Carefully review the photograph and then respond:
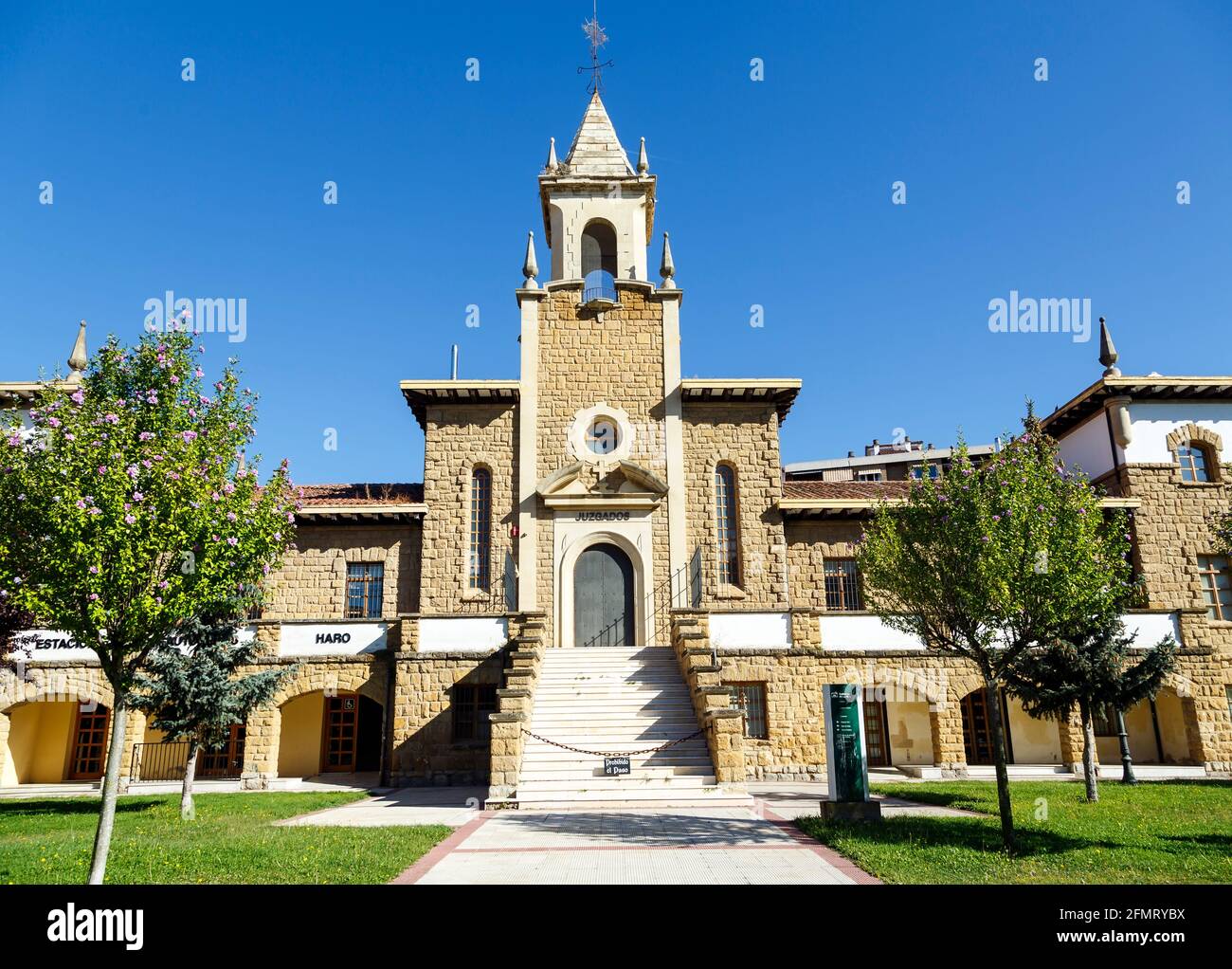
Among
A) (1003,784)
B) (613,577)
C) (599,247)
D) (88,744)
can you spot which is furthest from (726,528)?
(88,744)

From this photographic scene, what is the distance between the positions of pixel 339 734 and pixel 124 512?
17223 mm

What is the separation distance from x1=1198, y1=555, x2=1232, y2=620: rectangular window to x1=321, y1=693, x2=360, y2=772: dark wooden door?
2468 centimetres

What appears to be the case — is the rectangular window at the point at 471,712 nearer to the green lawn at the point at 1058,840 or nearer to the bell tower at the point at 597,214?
the green lawn at the point at 1058,840

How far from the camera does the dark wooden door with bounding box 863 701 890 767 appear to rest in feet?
73.8

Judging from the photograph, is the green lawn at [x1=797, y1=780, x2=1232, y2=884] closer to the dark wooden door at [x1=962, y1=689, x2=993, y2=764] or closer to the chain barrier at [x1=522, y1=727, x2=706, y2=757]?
the chain barrier at [x1=522, y1=727, x2=706, y2=757]

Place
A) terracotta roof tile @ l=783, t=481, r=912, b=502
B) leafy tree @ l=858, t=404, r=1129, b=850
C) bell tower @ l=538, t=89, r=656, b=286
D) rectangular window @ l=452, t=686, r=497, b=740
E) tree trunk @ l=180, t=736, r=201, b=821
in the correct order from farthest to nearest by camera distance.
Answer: bell tower @ l=538, t=89, r=656, b=286
terracotta roof tile @ l=783, t=481, r=912, b=502
rectangular window @ l=452, t=686, r=497, b=740
tree trunk @ l=180, t=736, r=201, b=821
leafy tree @ l=858, t=404, r=1129, b=850

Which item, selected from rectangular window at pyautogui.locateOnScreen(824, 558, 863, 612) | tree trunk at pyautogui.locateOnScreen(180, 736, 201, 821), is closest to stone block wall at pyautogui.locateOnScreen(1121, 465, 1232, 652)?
rectangular window at pyautogui.locateOnScreen(824, 558, 863, 612)

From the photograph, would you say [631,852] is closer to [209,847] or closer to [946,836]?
[946,836]

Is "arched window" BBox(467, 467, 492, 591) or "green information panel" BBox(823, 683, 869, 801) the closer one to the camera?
"green information panel" BBox(823, 683, 869, 801)

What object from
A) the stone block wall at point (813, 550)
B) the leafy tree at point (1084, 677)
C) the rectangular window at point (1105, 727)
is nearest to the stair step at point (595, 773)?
the leafy tree at point (1084, 677)

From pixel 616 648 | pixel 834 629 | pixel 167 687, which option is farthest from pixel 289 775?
pixel 834 629

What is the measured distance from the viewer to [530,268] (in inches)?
944

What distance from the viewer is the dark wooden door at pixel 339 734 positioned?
923 inches
